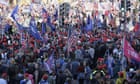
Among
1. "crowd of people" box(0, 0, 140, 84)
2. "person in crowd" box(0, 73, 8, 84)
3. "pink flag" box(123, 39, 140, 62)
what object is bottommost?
"crowd of people" box(0, 0, 140, 84)

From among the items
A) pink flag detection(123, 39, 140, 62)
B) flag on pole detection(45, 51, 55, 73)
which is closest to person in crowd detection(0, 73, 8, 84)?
flag on pole detection(45, 51, 55, 73)

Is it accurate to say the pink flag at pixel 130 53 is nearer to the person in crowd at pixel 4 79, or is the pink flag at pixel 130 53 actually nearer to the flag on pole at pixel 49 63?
the flag on pole at pixel 49 63

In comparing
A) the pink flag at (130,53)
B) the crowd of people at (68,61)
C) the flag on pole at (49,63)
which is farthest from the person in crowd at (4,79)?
the pink flag at (130,53)

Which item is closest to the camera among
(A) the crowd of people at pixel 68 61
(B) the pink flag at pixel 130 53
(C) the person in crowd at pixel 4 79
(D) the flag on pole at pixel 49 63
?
(C) the person in crowd at pixel 4 79

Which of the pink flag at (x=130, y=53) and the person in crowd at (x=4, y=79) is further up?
the pink flag at (x=130, y=53)

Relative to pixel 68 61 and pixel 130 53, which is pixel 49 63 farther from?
pixel 130 53

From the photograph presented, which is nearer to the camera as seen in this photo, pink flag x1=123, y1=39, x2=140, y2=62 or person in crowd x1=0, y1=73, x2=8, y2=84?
person in crowd x1=0, y1=73, x2=8, y2=84

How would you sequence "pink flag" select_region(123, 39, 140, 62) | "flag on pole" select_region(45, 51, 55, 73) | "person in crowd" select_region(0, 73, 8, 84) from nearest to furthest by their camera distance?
"person in crowd" select_region(0, 73, 8, 84), "pink flag" select_region(123, 39, 140, 62), "flag on pole" select_region(45, 51, 55, 73)

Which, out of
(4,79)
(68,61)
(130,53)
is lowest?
(68,61)

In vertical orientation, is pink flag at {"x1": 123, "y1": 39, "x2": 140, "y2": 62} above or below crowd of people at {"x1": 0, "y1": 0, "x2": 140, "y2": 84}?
above

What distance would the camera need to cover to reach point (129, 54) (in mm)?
15461

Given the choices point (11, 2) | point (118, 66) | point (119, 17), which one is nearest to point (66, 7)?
point (119, 17)

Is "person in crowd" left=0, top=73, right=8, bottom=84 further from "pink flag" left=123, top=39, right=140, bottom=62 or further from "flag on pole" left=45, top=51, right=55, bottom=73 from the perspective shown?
"pink flag" left=123, top=39, right=140, bottom=62

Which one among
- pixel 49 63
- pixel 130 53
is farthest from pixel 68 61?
pixel 130 53
